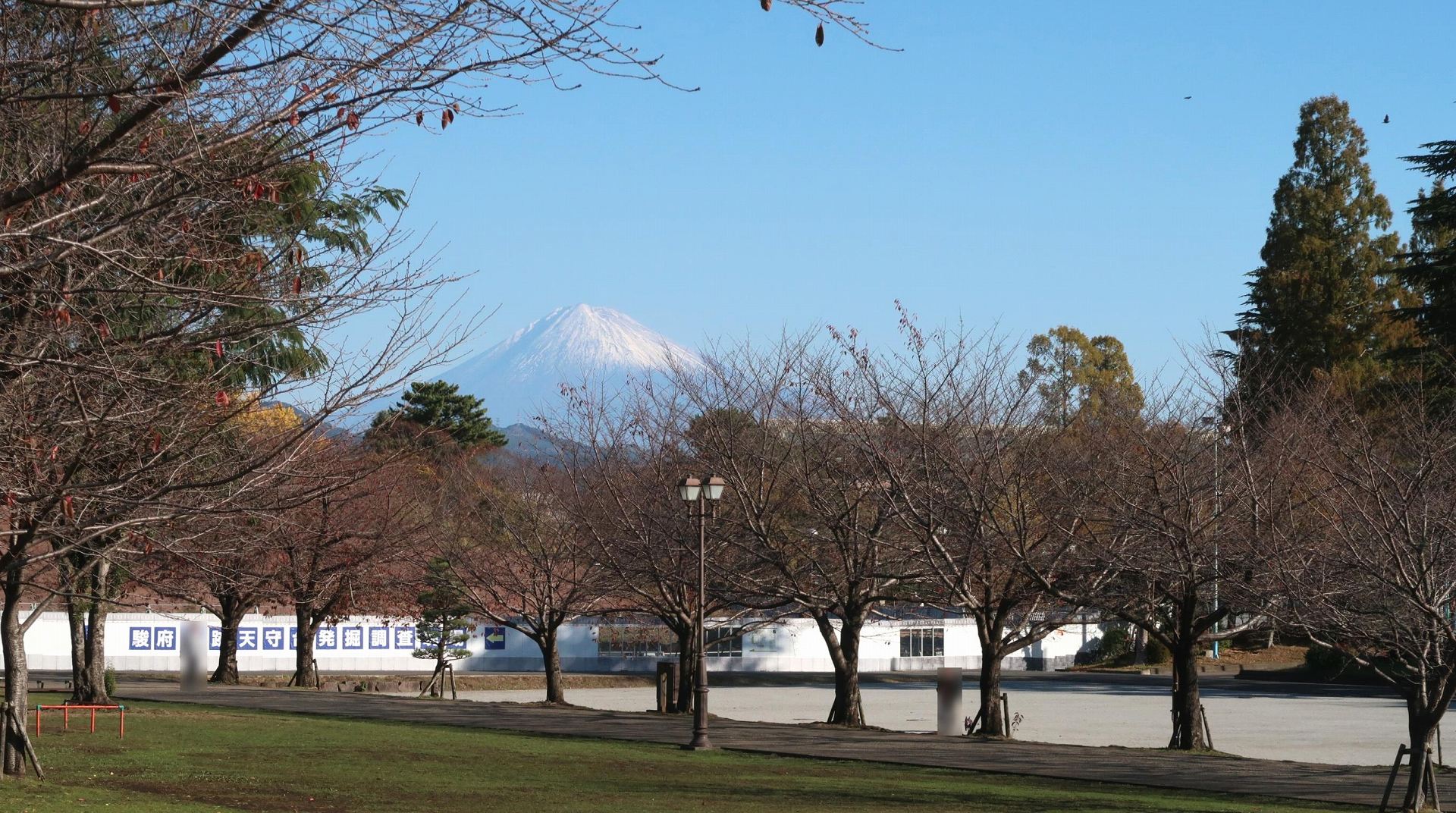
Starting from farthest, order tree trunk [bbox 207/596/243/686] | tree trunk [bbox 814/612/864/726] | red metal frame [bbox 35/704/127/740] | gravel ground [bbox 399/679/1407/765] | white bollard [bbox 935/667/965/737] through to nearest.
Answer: tree trunk [bbox 207/596/243/686] < tree trunk [bbox 814/612/864/726] < gravel ground [bbox 399/679/1407/765] < white bollard [bbox 935/667/965/737] < red metal frame [bbox 35/704/127/740]

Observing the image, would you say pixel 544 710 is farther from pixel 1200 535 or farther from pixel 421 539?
pixel 1200 535


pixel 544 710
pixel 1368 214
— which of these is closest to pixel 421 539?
pixel 544 710

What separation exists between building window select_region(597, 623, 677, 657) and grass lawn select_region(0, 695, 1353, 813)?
101 feet

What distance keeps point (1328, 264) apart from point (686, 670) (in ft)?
115

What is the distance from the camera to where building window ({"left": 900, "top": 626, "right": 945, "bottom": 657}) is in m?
65.2

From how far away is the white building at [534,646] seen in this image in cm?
5056

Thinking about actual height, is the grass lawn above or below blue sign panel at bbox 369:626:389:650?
above

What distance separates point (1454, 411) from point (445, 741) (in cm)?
1804

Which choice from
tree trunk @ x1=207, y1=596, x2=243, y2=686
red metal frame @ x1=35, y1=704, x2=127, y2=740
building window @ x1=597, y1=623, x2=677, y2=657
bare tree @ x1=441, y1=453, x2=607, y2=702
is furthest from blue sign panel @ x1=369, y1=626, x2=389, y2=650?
red metal frame @ x1=35, y1=704, x2=127, y2=740

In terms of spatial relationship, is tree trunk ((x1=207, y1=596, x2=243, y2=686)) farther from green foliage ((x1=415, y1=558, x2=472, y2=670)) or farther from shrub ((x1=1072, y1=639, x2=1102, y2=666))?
shrub ((x1=1072, y1=639, x2=1102, y2=666))

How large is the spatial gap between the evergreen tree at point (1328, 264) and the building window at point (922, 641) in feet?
60.8

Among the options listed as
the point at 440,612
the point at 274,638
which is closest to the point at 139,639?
the point at 274,638

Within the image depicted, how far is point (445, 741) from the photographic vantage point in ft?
80.0

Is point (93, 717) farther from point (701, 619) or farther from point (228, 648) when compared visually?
point (228, 648)
